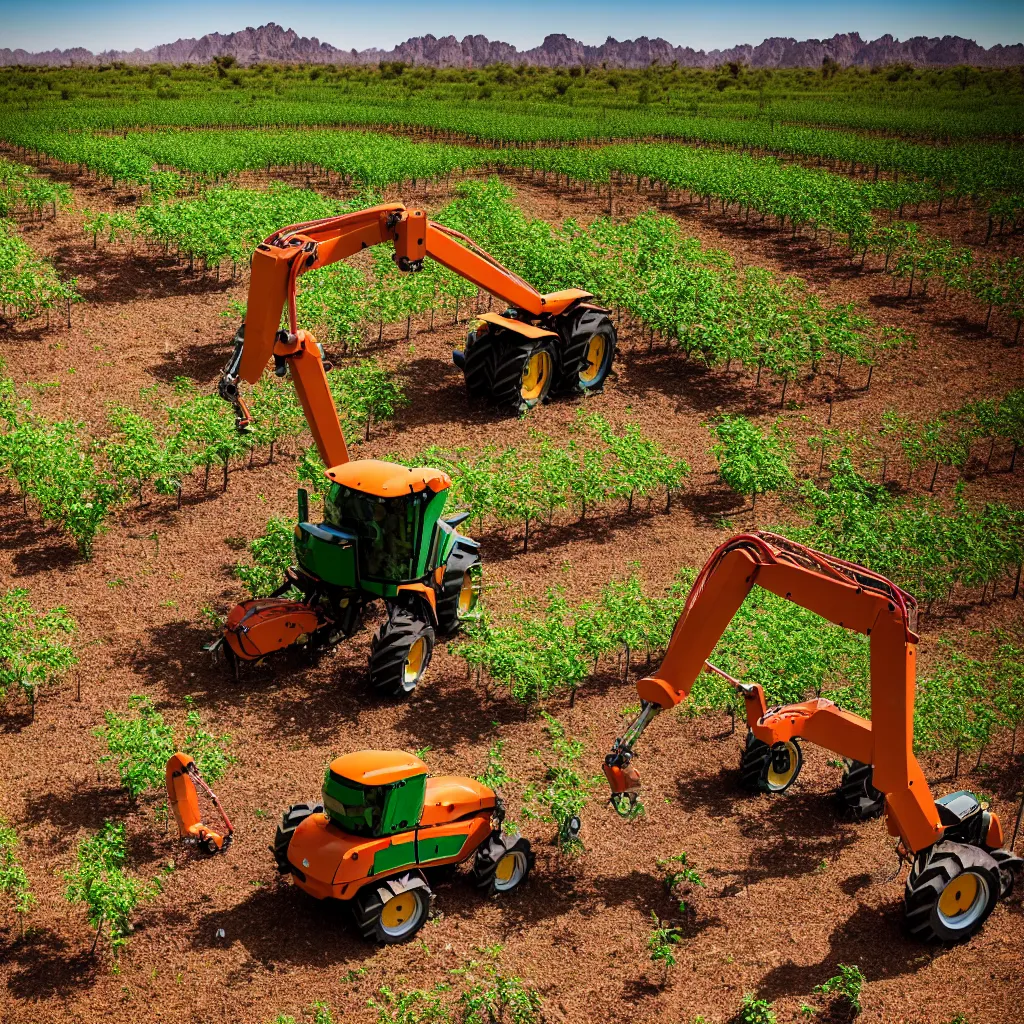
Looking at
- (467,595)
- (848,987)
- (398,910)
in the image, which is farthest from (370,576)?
(848,987)

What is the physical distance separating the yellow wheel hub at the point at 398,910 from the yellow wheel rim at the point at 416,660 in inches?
158

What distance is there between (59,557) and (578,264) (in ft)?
45.8

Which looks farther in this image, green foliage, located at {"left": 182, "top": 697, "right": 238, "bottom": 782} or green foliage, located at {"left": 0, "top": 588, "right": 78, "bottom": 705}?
green foliage, located at {"left": 0, "top": 588, "right": 78, "bottom": 705}

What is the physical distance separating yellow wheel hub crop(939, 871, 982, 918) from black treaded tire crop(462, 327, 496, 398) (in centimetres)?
1333

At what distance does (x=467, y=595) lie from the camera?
15938 mm

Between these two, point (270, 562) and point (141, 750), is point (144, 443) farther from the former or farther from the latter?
point (141, 750)

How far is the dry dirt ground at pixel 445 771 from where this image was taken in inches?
398

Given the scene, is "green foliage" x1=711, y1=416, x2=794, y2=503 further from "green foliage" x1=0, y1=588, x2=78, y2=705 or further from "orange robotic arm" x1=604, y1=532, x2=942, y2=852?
"green foliage" x1=0, y1=588, x2=78, y2=705

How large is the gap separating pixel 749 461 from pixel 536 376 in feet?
16.0

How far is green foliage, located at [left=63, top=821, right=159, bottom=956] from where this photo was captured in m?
9.86

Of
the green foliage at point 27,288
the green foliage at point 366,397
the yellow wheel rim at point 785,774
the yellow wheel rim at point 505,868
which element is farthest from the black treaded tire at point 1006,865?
the green foliage at point 27,288

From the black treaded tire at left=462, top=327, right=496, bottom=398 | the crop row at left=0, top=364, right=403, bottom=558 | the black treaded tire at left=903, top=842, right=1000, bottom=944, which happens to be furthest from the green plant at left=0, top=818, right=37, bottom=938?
the black treaded tire at left=462, top=327, right=496, bottom=398

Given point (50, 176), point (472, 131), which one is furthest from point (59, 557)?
point (472, 131)

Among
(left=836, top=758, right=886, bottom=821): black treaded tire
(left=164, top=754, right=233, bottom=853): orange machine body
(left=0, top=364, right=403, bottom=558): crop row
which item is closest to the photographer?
(left=164, top=754, right=233, bottom=853): orange machine body
